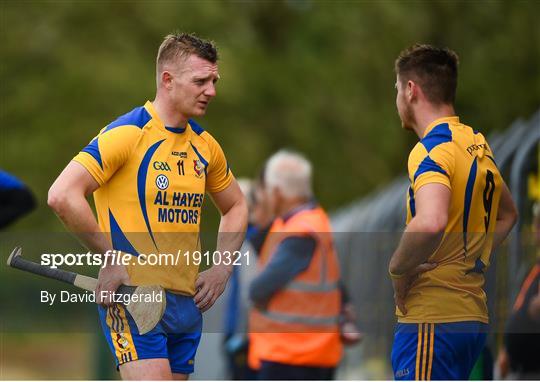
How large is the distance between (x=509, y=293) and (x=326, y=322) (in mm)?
1480

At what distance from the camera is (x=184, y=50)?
5.24 m

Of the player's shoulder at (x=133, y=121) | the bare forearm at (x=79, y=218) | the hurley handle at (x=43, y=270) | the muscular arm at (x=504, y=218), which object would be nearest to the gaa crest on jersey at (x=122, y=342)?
the hurley handle at (x=43, y=270)

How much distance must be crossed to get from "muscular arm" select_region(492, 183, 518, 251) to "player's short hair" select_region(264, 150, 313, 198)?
9.23 ft

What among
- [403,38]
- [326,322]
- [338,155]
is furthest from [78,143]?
[326,322]

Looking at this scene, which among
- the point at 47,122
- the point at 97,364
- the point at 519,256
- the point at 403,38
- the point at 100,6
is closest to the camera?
the point at 519,256

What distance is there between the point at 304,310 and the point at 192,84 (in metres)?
2.83

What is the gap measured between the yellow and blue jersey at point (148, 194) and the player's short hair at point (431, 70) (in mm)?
1000

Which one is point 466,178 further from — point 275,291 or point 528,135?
point 275,291

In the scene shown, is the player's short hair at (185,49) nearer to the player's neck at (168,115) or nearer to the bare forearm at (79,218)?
the player's neck at (168,115)

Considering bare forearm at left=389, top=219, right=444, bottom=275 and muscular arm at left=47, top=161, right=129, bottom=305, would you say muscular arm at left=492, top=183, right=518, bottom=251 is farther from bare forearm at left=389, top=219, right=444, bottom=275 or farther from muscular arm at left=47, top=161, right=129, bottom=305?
muscular arm at left=47, top=161, right=129, bottom=305

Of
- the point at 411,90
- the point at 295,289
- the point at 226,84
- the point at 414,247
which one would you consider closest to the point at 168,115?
the point at 411,90

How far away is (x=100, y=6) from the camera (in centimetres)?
2591

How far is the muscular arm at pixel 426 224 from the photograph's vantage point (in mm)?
5004

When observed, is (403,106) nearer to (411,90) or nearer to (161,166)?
(411,90)
